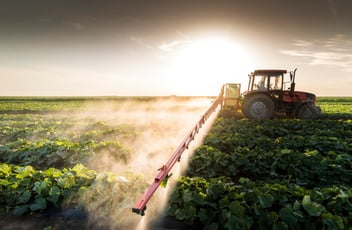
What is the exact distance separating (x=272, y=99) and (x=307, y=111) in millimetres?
1941

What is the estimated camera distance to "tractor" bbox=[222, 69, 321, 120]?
11633 mm

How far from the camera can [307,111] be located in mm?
12203

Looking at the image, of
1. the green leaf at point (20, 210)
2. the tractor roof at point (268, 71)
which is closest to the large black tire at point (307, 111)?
the tractor roof at point (268, 71)

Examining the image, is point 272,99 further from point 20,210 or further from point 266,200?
point 20,210

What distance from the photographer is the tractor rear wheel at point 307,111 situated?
39.8 feet

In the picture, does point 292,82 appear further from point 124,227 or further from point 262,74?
point 124,227

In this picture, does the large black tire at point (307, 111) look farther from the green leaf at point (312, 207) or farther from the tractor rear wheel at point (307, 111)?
the green leaf at point (312, 207)

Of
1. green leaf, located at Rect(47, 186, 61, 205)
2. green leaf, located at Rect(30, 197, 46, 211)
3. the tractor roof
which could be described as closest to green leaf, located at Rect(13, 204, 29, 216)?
green leaf, located at Rect(30, 197, 46, 211)

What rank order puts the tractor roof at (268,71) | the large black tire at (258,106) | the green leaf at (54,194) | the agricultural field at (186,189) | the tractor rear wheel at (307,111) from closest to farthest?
1. the agricultural field at (186,189)
2. the green leaf at (54,194)
3. the tractor roof at (268,71)
4. the large black tire at (258,106)
5. the tractor rear wheel at (307,111)

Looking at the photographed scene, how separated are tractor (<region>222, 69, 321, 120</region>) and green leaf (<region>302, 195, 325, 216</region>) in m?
8.55

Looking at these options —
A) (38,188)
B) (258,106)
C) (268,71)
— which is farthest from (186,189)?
(268,71)

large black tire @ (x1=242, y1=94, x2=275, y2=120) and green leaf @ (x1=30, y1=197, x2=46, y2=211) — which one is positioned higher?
large black tire @ (x1=242, y1=94, x2=275, y2=120)

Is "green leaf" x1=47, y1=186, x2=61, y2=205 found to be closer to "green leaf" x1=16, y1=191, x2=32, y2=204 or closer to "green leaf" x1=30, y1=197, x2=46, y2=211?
"green leaf" x1=30, y1=197, x2=46, y2=211

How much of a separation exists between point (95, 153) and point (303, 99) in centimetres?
998
